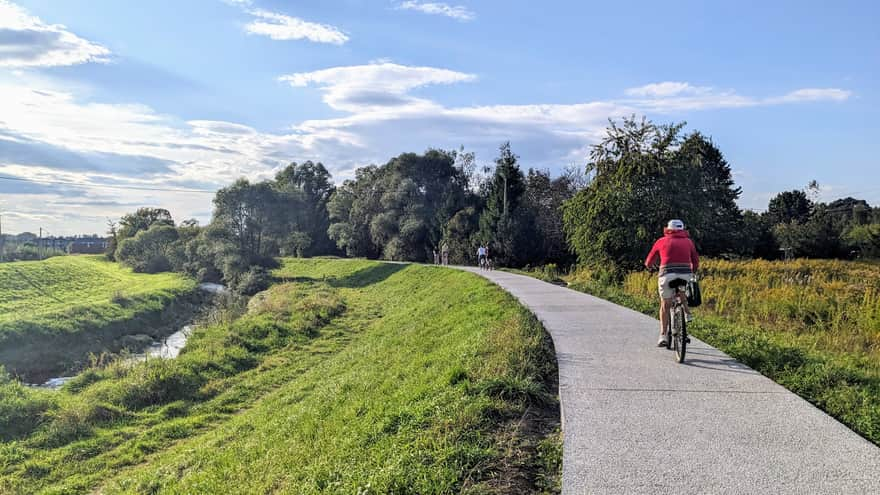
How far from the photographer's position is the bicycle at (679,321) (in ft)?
23.4

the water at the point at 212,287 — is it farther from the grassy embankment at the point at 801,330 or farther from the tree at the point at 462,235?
the grassy embankment at the point at 801,330

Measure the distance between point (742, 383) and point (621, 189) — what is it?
1477cm

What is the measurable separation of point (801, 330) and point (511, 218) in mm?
29488

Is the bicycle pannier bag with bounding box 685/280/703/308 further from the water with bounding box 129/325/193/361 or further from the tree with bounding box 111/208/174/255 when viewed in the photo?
the tree with bounding box 111/208/174/255

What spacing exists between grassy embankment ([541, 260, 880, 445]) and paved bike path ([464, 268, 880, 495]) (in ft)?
1.29

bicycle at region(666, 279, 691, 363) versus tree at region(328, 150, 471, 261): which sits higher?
tree at region(328, 150, 471, 261)

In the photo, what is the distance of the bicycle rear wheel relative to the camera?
7.12 m

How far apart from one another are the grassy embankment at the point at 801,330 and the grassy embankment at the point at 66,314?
20.5 meters

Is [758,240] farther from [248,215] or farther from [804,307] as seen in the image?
[248,215]

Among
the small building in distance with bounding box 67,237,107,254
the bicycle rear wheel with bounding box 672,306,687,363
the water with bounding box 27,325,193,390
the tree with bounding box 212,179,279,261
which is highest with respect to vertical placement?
the tree with bounding box 212,179,279,261

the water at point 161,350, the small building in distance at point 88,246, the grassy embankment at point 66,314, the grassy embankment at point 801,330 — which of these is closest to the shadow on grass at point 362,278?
the grassy embankment at point 66,314

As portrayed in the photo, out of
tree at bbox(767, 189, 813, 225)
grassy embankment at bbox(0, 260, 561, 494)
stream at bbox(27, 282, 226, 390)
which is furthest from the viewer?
tree at bbox(767, 189, 813, 225)

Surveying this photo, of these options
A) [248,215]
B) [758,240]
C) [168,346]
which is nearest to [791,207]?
[758,240]

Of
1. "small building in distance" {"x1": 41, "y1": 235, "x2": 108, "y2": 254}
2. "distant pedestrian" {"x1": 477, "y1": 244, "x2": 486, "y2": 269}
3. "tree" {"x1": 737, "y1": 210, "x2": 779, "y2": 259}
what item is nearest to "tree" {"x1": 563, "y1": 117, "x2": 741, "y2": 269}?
"distant pedestrian" {"x1": 477, "y1": 244, "x2": 486, "y2": 269}
